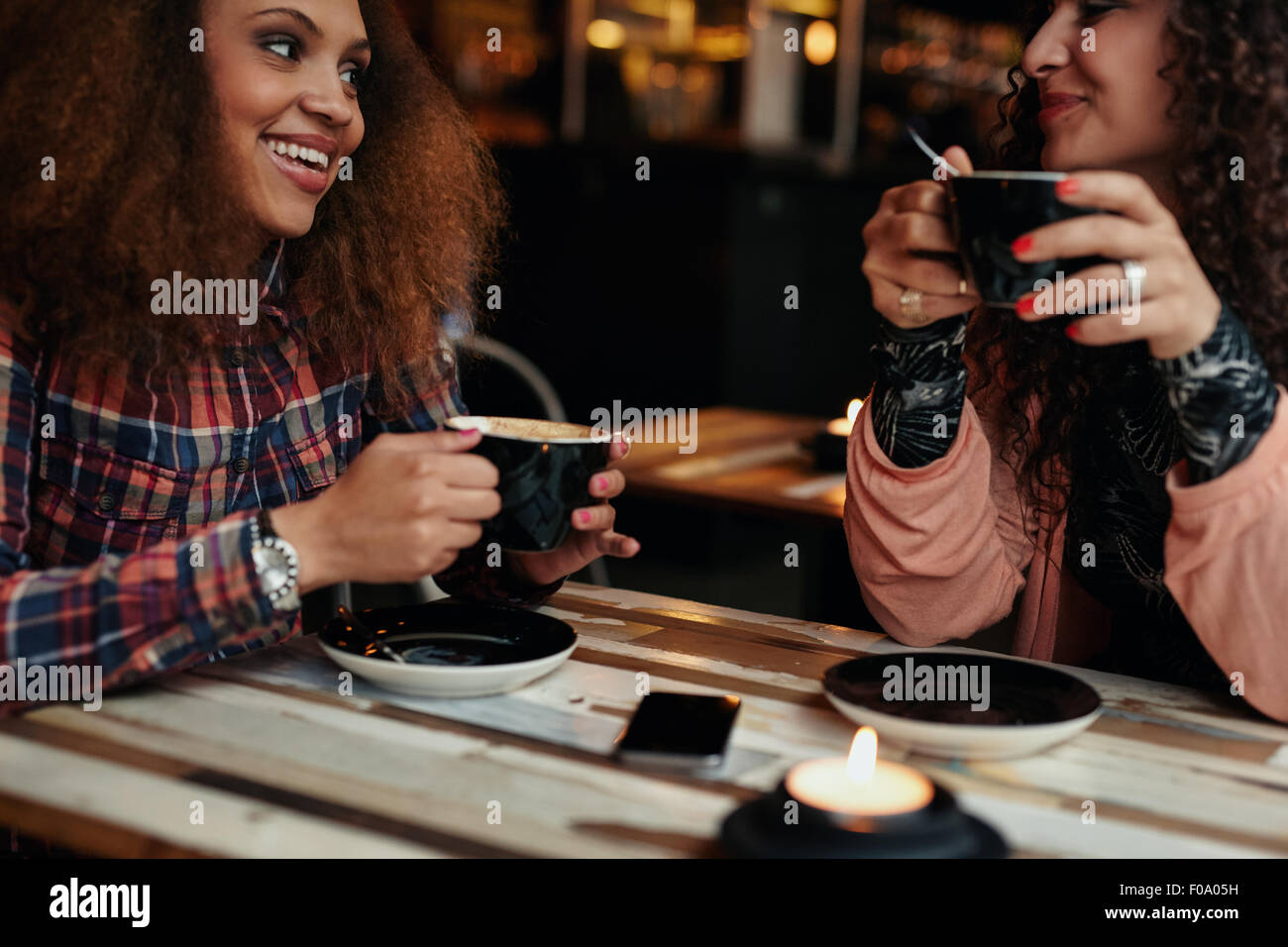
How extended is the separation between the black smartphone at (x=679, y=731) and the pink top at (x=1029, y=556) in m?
0.37

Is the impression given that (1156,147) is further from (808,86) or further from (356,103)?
(808,86)

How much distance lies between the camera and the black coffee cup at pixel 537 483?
0.99 m

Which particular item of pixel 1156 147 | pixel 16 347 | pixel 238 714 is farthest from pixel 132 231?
pixel 1156 147

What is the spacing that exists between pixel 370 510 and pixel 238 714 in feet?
0.62

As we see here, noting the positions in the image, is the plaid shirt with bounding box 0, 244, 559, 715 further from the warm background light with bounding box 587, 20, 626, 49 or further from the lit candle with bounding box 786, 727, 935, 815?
the warm background light with bounding box 587, 20, 626, 49

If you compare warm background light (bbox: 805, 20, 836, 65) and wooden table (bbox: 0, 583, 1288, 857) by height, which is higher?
warm background light (bbox: 805, 20, 836, 65)

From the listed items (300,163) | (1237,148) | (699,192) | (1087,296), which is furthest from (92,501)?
(699,192)

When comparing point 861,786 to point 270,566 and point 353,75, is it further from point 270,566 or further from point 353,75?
point 353,75

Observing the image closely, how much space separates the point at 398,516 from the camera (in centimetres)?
99

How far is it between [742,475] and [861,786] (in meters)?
1.36

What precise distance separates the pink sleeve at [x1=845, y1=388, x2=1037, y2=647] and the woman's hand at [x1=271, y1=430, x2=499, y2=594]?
0.45 metres

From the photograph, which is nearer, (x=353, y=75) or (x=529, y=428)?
(x=529, y=428)

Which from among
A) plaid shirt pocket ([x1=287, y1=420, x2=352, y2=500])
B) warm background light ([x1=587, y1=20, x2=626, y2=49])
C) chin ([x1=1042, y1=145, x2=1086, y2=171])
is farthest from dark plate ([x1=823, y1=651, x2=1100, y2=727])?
warm background light ([x1=587, y1=20, x2=626, y2=49])

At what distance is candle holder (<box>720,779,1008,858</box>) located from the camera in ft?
2.31
